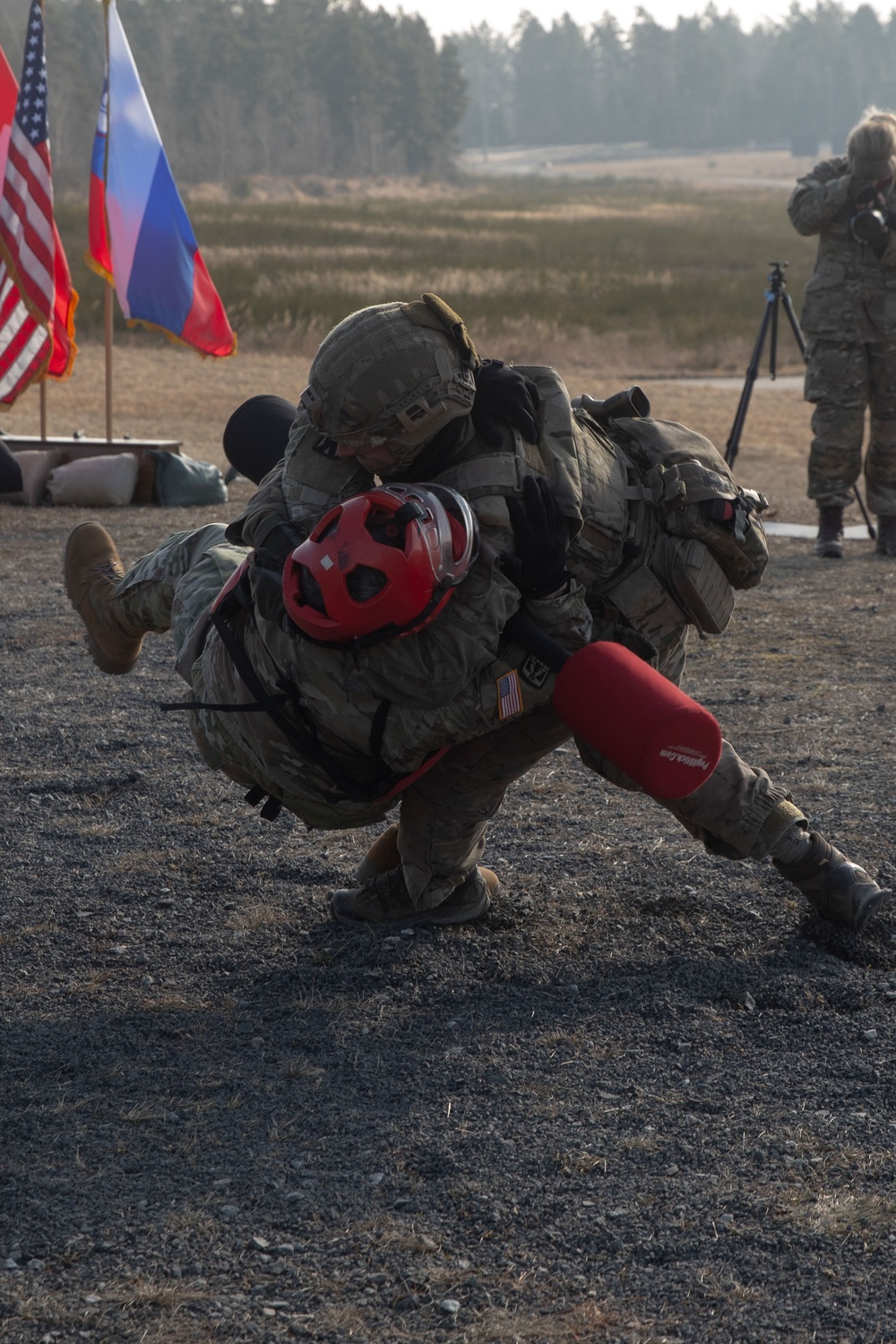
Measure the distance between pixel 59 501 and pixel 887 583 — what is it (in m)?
5.04

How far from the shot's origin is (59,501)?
877cm

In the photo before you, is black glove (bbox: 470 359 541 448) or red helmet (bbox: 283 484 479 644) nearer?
red helmet (bbox: 283 484 479 644)

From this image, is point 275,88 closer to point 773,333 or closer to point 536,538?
point 773,333

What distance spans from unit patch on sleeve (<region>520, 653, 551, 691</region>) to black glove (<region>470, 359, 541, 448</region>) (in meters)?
0.42

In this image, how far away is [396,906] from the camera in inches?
124

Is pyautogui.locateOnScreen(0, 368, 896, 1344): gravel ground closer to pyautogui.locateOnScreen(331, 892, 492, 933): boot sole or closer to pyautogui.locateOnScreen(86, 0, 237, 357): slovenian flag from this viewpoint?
pyautogui.locateOnScreen(331, 892, 492, 933): boot sole

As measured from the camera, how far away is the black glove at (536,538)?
101 inches

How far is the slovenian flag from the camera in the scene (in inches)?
339

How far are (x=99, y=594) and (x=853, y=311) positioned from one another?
16.6 ft

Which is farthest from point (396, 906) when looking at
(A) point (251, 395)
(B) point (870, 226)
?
(A) point (251, 395)

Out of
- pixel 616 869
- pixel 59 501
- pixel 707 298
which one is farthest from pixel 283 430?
pixel 707 298

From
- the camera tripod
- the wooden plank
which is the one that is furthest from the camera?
the wooden plank

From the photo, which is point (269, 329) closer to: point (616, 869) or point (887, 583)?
point (887, 583)

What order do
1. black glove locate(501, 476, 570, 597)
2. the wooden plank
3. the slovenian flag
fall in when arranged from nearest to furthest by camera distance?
black glove locate(501, 476, 570, 597) → the slovenian flag → the wooden plank
